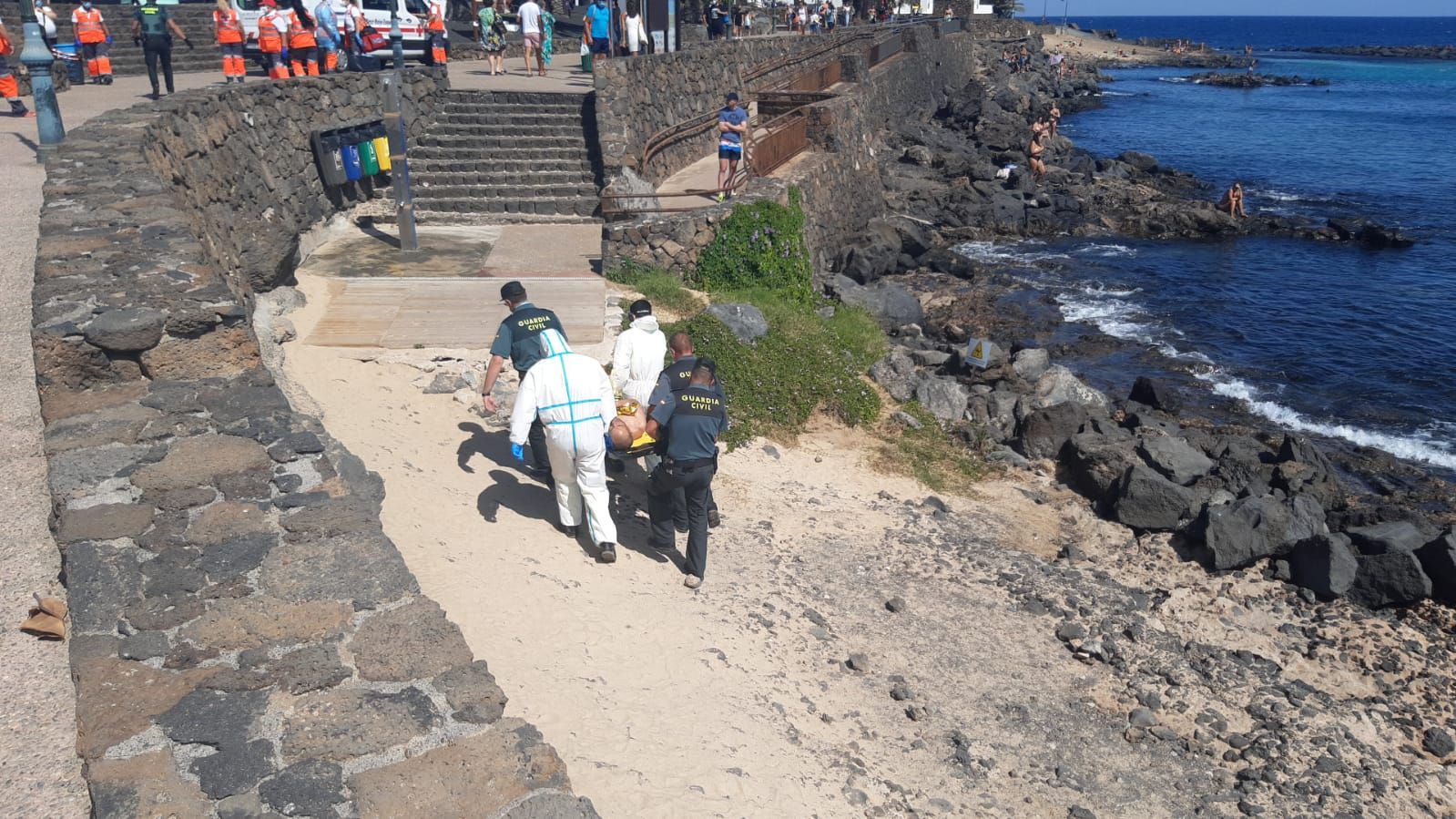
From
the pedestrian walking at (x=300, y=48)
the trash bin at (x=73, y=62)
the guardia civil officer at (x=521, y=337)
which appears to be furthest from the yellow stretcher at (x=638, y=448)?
the trash bin at (x=73, y=62)

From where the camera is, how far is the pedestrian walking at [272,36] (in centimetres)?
1616

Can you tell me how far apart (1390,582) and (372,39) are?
1809 centimetres

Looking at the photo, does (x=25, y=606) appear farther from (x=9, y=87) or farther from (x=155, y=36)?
(x=9, y=87)

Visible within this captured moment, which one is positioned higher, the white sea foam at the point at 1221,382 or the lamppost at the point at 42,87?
the lamppost at the point at 42,87

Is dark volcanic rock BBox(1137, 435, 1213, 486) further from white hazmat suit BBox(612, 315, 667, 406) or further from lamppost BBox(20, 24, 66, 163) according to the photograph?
lamppost BBox(20, 24, 66, 163)

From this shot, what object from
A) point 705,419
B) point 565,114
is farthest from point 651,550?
point 565,114

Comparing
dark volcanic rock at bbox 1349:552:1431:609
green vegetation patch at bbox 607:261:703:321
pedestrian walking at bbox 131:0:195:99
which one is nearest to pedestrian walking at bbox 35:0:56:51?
pedestrian walking at bbox 131:0:195:99

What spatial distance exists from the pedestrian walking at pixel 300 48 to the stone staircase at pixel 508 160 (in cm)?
211

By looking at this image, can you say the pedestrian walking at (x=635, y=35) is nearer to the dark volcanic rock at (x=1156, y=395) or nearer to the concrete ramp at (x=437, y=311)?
the concrete ramp at (x=437, y=311)

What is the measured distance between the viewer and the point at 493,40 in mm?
23656

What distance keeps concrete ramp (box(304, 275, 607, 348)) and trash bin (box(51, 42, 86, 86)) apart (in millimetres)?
10158

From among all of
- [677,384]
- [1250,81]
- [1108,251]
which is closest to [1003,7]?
[1250,81]

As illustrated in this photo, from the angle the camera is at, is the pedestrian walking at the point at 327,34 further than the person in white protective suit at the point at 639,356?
Yes

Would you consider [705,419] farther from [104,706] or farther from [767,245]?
[767,245]
